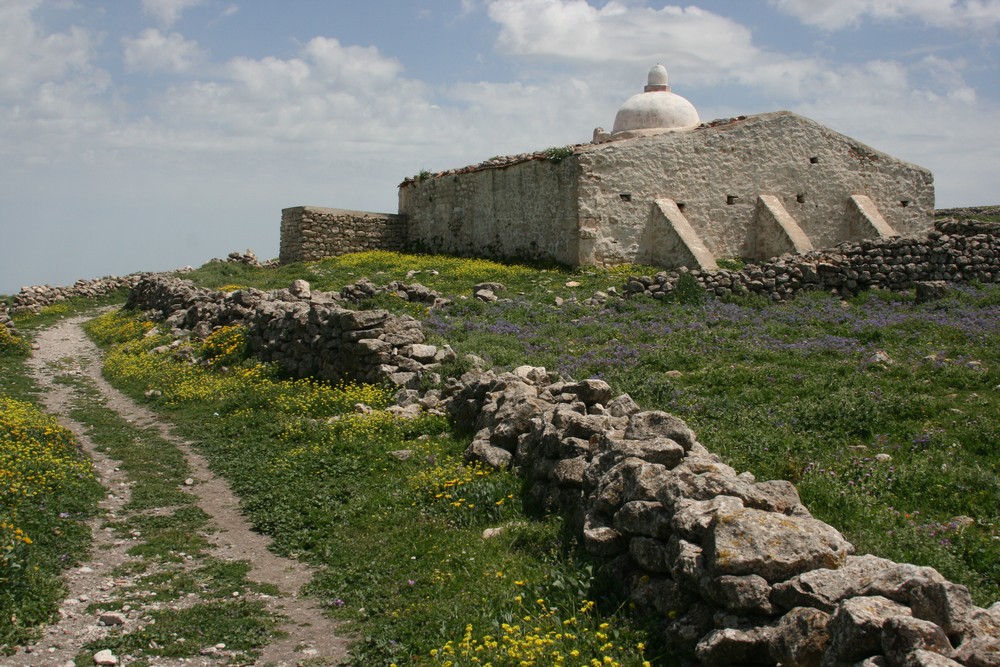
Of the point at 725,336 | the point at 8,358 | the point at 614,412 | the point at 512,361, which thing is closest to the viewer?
the point at 614,412

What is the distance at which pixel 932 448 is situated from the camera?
317 inches

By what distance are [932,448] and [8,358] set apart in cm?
1931

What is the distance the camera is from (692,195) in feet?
79.5

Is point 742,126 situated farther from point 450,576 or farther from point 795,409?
point 450,576

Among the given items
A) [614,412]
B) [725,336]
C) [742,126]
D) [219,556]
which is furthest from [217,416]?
[742,126]

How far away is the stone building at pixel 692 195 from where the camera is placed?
2339 cm

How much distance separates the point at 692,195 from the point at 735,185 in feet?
4.70

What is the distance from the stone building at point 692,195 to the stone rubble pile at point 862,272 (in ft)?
11.3

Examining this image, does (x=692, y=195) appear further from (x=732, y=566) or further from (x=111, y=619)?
(x=111, y=619)

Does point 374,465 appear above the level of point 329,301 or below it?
below

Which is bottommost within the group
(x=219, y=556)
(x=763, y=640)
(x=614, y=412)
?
(x=219, y=556)

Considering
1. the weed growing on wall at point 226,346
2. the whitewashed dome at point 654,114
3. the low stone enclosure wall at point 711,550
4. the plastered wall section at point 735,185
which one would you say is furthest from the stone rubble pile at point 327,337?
the whitewashed dome at point 654,114

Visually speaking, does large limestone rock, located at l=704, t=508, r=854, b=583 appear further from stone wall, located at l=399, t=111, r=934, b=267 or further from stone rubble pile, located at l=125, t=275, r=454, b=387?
stone wall, located at l=399, t=111, r=934, b=267

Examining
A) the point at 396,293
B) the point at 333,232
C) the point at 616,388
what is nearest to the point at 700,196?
the point at 396,293
